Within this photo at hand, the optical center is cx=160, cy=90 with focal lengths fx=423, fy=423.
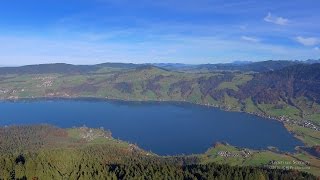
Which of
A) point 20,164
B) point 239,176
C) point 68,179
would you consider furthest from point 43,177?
point 239,176

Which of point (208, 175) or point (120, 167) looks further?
point (120, 167)

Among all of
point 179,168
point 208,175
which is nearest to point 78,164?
point 179,168

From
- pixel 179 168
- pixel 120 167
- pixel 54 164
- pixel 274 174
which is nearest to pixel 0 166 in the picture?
pixel 54 164

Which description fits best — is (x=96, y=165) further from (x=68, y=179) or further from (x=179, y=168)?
(x=179, y=168)

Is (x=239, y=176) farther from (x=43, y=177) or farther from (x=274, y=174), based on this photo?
(x=43, y=177)

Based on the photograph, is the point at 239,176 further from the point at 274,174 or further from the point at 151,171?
the point at 151,171

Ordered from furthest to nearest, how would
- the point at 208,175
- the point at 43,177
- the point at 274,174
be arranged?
1. the point at 274,174
2. the point at 208,175
3. the point at 43,177

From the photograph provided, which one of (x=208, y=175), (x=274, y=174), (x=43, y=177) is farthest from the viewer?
(x=274, y=174)

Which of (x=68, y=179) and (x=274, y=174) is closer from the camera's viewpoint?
(x=68, y=179)
